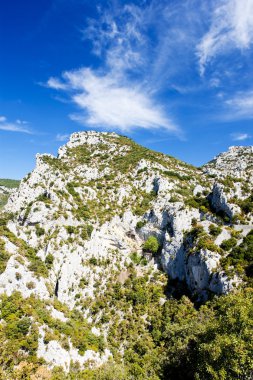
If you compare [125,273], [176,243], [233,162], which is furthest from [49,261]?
[233,162]

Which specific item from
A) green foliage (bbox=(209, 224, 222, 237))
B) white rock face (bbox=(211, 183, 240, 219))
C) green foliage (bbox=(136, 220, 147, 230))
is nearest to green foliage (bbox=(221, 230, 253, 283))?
green foliage (bbox=(209, 224, 222, 237))

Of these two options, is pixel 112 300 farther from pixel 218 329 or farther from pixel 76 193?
pixel 76 193

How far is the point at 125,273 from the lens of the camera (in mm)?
67438

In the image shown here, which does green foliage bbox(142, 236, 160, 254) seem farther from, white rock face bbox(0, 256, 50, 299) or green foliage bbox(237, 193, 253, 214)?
white rock face bbox(0, 256, 50, 299)

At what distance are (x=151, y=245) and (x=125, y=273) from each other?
11.5m

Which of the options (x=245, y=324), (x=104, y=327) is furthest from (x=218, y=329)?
(x=104, y=327)

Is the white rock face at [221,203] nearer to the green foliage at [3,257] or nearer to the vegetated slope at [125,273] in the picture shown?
the vegetated slope at [125,273]

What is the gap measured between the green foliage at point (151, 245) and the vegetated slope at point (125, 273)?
1.14 ft

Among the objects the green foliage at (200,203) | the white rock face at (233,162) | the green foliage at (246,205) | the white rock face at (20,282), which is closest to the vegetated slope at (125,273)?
the white rock face at (20,282)

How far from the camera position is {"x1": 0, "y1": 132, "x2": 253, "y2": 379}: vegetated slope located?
117ft

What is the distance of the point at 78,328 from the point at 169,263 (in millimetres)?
29892

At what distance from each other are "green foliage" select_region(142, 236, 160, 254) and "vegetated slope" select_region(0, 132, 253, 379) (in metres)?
0.35

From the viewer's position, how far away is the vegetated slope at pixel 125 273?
3566 centimetres

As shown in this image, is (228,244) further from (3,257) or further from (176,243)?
(3,257)
